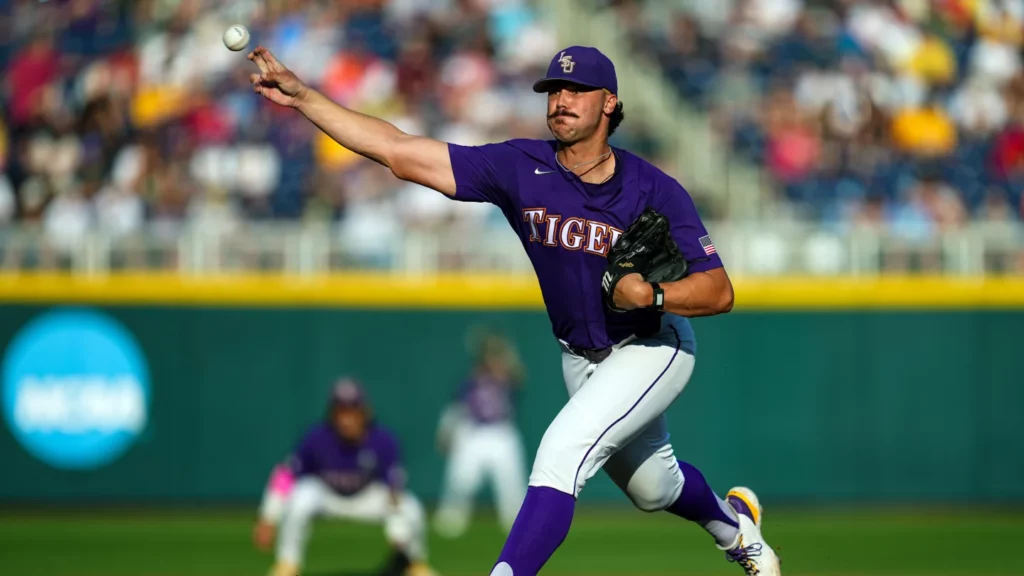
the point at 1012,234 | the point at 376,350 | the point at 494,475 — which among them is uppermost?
the point at 1012,234

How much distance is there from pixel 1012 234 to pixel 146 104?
9.91 m

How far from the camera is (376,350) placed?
17156mm

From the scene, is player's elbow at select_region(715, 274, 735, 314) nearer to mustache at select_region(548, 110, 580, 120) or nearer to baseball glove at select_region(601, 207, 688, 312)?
baseball glove at select_region(601, 207, 688, 312)

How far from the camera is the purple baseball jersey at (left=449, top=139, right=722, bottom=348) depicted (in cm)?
612

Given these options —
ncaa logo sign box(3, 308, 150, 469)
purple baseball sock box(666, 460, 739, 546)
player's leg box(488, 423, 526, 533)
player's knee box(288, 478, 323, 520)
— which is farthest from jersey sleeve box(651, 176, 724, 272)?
ncaa logo sign box(3, 308, 150, 469)

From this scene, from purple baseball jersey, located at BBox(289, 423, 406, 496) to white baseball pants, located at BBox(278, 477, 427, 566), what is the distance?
69 mm

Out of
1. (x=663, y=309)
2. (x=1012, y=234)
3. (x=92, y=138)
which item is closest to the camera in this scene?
(x=663, y=309)

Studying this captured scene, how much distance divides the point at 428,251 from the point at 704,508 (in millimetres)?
9900

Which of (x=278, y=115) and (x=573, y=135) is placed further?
(x=278, y=115)

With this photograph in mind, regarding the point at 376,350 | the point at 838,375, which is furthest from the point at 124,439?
the point at 838,375

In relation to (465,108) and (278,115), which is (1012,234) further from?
(278,115)

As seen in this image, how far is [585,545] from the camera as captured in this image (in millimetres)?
14078

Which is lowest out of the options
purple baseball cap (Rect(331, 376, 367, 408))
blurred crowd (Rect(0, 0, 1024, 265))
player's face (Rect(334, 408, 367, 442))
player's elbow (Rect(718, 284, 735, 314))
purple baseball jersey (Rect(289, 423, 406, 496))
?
purple baseball jersey (Rect(289, 423, 406, 496))

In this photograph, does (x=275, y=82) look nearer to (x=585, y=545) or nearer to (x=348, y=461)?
(x=348, y=461)
